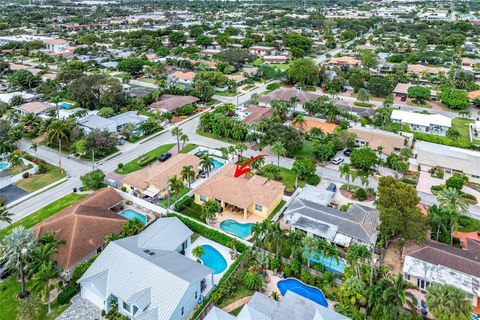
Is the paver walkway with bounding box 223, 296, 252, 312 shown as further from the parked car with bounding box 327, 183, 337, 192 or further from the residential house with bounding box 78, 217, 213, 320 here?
the parked car with bounding box 327, 183, 337, 192

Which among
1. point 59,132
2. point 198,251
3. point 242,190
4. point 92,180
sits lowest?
point 198,251

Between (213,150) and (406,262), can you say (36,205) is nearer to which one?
(213,150)

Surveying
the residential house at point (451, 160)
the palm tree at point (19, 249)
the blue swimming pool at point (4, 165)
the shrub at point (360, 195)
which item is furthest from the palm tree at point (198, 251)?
the residential house at point (451, 160)

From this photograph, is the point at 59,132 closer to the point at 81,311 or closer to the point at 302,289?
the point at 81,311

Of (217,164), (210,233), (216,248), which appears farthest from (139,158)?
(216,248)

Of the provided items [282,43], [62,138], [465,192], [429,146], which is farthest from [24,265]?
[282,43]
